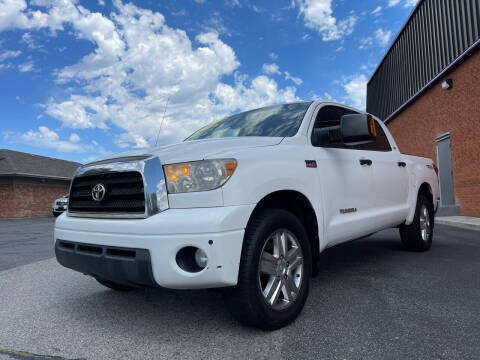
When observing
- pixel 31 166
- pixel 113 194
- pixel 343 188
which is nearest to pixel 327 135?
pixel 343 188

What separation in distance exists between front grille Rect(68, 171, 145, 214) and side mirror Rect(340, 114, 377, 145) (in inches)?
70.5

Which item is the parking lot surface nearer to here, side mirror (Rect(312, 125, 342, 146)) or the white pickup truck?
the white pickup truck

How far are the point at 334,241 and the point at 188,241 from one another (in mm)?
1638

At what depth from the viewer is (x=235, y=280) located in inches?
87.7

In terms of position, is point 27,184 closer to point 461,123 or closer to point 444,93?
point 444,93

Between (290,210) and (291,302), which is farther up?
(290,210)

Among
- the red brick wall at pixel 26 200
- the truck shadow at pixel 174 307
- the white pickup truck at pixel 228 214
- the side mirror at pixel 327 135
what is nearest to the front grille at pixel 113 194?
the white pickup truck at pixel 228 214

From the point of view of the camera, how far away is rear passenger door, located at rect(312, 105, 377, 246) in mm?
3213

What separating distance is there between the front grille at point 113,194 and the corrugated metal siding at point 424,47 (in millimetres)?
10933

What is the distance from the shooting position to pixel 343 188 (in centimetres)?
344

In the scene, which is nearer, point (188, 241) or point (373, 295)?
point (188, 241)

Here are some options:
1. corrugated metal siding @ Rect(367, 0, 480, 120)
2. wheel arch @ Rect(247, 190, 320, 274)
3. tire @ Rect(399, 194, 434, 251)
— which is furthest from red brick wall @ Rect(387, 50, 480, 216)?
wheel arch @ Rect(247, 190, 320, 274)

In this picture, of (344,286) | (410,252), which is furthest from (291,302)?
(410,252)

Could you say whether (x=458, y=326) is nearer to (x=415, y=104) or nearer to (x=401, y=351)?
(x=401, y=351)
